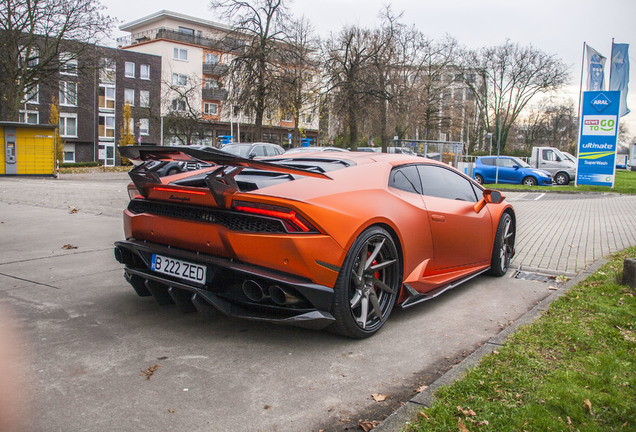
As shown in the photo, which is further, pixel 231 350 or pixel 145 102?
pixel 145 102

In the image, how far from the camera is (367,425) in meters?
2.66

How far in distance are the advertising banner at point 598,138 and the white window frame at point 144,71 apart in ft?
151

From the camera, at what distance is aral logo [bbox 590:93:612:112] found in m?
23.7

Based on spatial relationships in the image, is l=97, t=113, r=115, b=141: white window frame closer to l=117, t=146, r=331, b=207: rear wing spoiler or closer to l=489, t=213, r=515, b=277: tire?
l=489, t=213, r=515, b=277: tire

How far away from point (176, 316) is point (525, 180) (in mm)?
25499

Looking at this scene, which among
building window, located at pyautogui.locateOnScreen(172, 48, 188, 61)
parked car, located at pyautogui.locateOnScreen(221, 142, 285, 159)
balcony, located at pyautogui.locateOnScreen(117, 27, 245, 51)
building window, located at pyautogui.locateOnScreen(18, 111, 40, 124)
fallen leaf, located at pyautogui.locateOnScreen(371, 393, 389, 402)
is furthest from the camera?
balcony, located at pyautogui.locateOnScreen(117, 27, 245, 51)

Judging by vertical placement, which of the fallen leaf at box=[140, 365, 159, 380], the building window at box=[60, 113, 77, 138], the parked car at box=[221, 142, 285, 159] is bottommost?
the fallen leaf at box=[140, 365, 159, 380]

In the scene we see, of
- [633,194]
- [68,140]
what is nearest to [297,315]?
[633,194]

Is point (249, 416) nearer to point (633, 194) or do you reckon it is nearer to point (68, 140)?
point (633, 194)

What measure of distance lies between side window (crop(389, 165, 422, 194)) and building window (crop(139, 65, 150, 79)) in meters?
57.7

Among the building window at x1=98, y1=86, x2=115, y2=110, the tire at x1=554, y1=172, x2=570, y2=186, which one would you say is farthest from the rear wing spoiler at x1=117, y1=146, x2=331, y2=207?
the building window at x1=98, y1=86, x2=115, y2=110

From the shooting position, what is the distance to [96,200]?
14156 mm

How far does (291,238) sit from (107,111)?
56485 mm

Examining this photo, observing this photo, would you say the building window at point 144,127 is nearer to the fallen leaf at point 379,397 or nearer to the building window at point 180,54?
the building window at point 180,54
